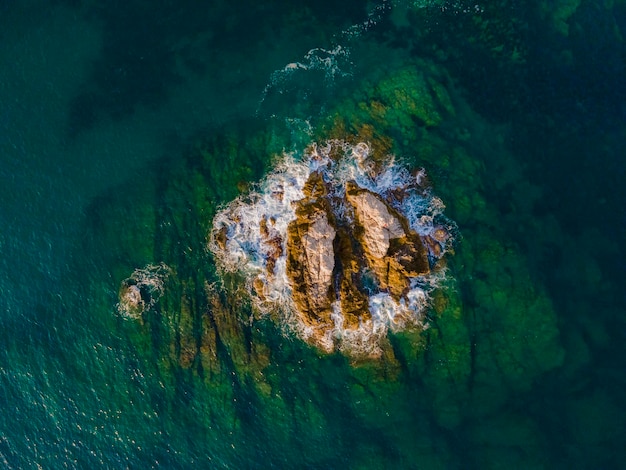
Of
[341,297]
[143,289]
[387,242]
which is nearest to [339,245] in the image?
[387,242]

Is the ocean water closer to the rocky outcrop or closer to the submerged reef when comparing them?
the submerged reef

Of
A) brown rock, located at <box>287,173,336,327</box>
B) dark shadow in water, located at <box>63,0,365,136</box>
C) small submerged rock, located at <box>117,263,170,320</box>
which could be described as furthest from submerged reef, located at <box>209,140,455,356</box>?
dark shadow in water, located at <box>63,0,365,136</box>

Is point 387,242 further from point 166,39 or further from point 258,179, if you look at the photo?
point 166,39

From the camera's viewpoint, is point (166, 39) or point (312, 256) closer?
point (312, 256)

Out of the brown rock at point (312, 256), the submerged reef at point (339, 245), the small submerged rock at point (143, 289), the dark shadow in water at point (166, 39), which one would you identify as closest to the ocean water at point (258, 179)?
the dark shadow in water at point (166, 39)

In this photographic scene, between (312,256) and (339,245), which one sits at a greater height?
(339,245)

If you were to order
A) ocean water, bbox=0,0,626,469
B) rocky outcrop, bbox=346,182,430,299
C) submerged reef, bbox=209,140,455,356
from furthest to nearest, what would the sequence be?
1. ocean water, bbox=0,0,626,469
2. submerged reef, bbox=209,140,455,356
3. rocky outcrop, bbox=346,182,430,299

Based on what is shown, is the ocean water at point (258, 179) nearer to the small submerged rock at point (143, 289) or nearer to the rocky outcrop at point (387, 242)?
the small submerged rock at point (143, 289)

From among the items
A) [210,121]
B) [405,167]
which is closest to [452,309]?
[405,167]
